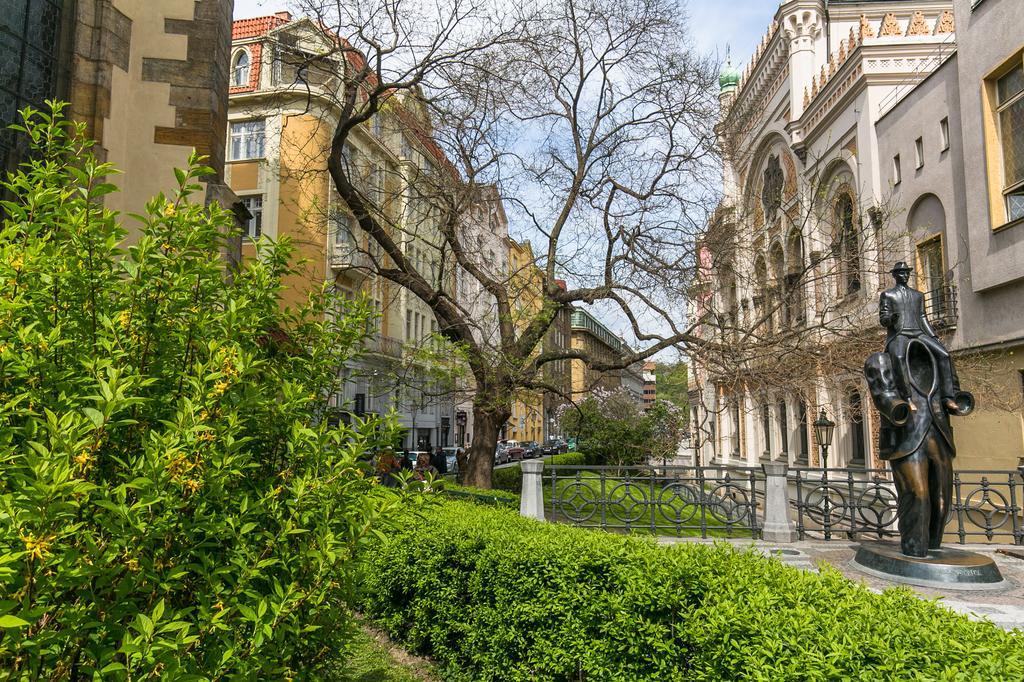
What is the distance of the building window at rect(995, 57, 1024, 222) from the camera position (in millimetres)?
14062

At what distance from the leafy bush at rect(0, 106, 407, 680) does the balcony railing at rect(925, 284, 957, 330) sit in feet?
57.2

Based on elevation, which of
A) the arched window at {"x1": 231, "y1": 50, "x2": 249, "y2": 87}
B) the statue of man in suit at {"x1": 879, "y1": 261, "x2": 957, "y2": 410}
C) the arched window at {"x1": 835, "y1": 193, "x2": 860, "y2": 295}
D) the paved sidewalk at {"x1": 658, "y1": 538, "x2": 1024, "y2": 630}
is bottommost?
the paved sidewalk at {"x1": 658, "y1": 538, "x2": 1024, "y2": 630}

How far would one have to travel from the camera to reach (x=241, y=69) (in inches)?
1193

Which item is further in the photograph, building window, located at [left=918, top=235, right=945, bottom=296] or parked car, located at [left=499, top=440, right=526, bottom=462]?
parked car, located at [left=499, top=440, right=526, bottom=462]

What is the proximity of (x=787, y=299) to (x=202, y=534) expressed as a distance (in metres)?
11.3

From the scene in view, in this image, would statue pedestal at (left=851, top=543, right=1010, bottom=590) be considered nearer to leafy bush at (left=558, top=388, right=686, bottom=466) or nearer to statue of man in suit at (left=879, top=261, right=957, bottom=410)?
statue of man in suit at (left=879, top=261, right=957, bottom=410)

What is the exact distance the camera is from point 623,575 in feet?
15.0

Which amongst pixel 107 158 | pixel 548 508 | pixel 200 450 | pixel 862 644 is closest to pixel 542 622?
pixel 862 644

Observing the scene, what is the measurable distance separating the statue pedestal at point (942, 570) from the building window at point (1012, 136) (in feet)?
31.7

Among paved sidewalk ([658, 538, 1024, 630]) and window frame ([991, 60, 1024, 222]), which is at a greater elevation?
window frame ([991, 60, 1024, 222])

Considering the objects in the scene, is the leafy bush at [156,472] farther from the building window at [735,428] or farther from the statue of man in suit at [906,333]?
the building window at [735,428]

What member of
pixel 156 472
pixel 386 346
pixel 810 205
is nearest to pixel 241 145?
pixel 386 346

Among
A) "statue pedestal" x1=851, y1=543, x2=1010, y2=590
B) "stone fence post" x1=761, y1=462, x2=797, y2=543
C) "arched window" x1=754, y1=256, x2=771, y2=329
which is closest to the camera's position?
"statue pedestal" x1=851, y1=543, x2=1010, y2=590

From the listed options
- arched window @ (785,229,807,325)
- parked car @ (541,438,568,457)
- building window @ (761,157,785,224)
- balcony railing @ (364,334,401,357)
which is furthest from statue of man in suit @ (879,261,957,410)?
parked car @ (541,438,568,457)
